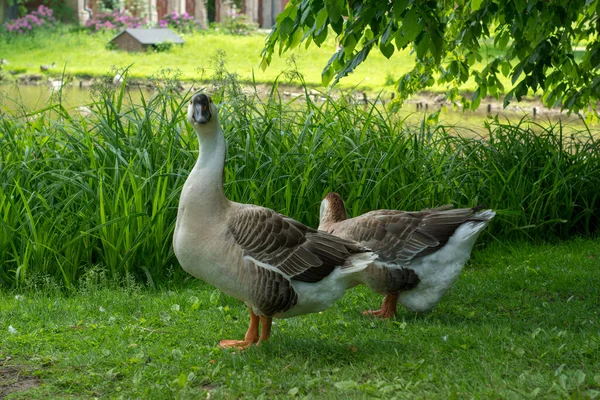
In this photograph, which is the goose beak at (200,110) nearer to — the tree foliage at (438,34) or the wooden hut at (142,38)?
the tree foliage at (438,34)

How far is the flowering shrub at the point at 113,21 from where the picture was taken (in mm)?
38031

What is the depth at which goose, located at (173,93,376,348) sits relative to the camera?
4.57 meters

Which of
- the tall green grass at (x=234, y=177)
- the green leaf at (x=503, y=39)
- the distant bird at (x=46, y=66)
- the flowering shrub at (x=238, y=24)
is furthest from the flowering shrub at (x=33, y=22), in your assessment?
the green leaf at (x=503, y=39)

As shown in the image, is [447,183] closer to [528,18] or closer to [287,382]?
[528,18]

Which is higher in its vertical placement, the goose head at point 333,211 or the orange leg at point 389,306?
the goose head at point 333,211

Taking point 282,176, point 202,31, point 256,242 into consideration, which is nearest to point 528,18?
point 282,176

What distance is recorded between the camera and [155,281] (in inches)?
261

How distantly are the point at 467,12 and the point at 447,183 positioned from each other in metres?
1.98

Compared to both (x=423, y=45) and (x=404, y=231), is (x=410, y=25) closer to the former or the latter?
(x=423, y=45)

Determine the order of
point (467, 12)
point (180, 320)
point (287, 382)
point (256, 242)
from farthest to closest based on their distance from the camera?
point (467, 12), point (180, 320), point (256, 242), point (287, 382)

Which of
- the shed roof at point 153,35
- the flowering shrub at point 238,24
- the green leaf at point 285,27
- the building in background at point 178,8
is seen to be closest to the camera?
the green leaf at point 285,27

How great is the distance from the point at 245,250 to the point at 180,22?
119 ft

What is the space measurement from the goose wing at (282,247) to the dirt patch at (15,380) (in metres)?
1.39

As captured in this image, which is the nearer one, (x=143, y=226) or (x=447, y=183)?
(x=143, y=226)
